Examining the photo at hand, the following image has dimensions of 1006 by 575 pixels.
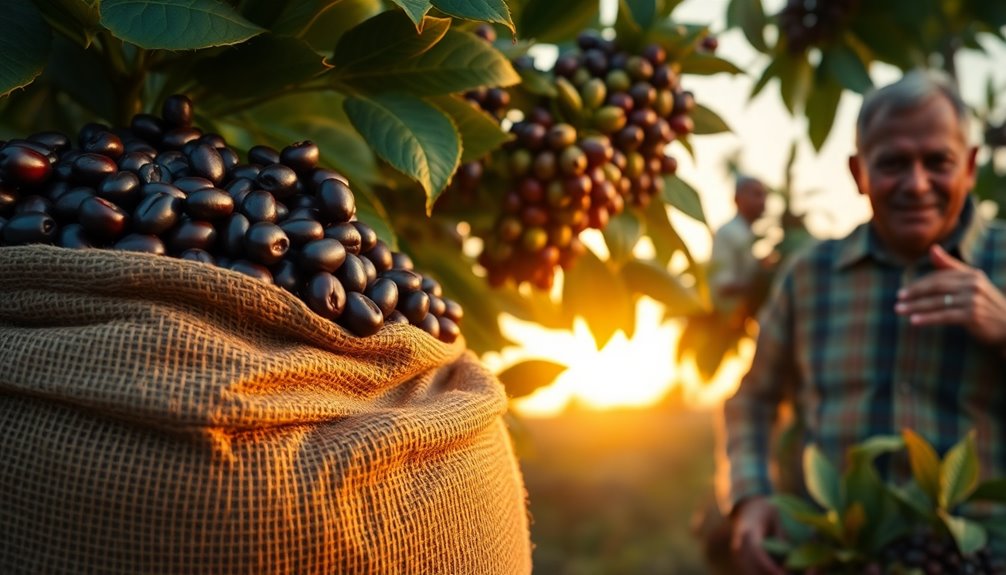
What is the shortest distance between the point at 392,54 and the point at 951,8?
6.00 ft

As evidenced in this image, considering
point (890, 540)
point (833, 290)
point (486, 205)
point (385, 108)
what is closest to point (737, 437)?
point (833, 290)

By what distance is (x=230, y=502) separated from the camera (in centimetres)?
62

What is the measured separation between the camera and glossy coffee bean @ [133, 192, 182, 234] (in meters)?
0.69

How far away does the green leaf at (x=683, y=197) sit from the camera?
125 centimetres

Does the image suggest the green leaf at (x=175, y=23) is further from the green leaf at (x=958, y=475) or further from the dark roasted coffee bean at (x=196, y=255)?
the green leaf at (x=958, y=475)

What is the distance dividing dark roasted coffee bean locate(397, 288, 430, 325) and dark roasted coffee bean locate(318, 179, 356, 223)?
0.08 metres

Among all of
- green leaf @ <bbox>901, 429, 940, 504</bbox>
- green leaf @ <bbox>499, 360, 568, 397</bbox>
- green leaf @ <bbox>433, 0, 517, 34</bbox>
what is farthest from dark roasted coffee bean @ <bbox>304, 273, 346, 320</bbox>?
green leaf @ <bbox>901, 429, 940, 504</bbox>

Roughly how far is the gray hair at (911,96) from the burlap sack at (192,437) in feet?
3.88

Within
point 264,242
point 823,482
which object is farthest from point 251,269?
point 823,482

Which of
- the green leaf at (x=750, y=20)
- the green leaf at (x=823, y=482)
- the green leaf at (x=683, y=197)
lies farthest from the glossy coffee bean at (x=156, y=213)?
the green leaf at (x=750, y=20)

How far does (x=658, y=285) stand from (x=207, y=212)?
745mm

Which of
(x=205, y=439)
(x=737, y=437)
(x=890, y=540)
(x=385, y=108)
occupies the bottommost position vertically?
(x=737, y=437)

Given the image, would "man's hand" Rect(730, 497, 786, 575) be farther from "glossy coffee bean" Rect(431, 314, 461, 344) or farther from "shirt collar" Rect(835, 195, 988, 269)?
"glossy coffee bean" Rect(431, 314, 461, 344)

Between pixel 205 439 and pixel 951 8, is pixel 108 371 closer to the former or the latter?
pixel 205 439
